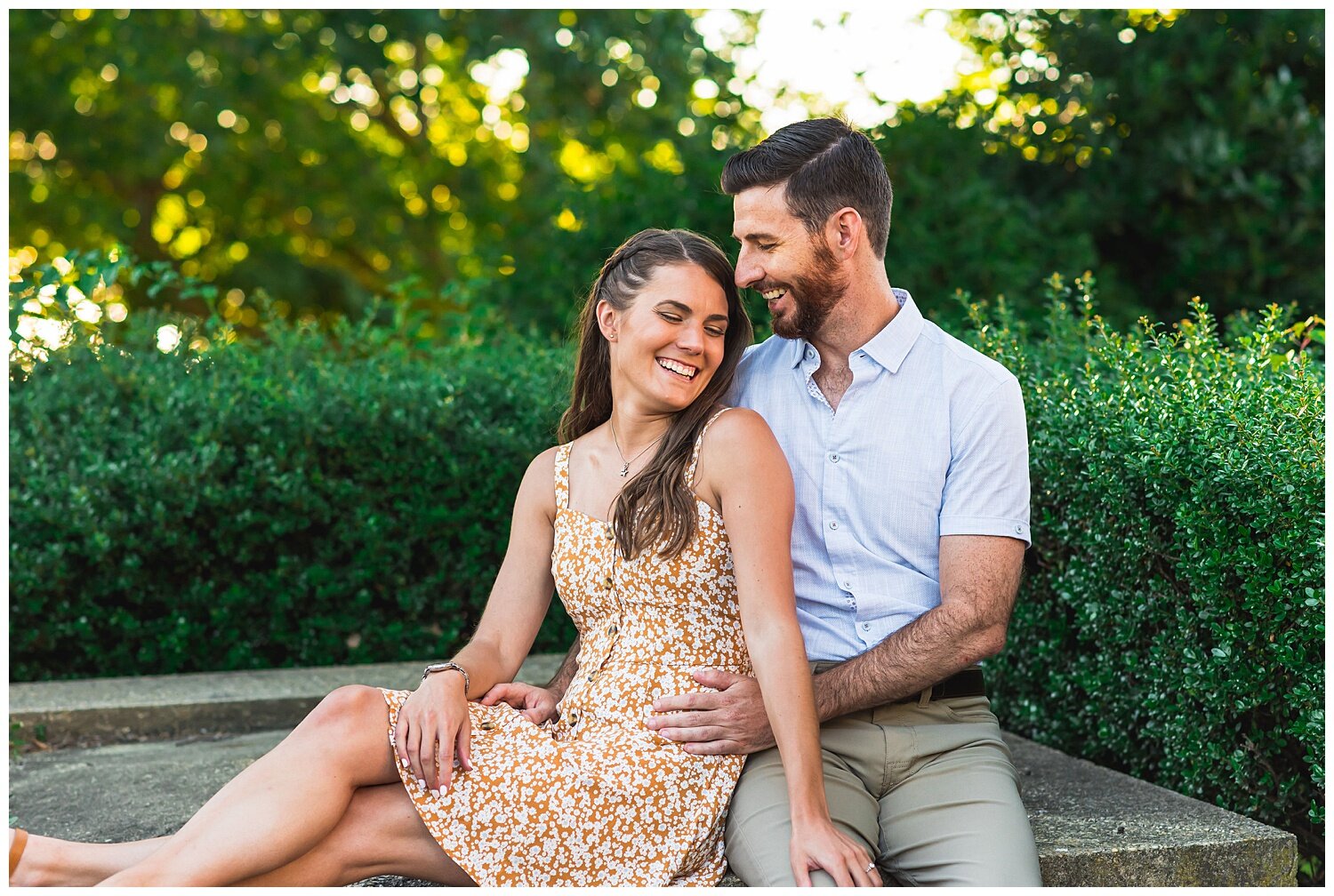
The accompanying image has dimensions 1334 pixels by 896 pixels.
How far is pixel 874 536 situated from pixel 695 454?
46 centimetres

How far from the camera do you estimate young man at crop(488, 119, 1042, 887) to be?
264 cm

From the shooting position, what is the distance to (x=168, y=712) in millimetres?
4332

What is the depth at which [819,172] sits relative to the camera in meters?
2.98

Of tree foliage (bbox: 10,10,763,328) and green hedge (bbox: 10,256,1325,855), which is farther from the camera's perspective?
tree foliage (bbox: 10,10,763,328)

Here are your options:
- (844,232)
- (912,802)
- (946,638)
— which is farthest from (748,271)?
(912,802)

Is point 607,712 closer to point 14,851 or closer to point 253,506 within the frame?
point 14,851

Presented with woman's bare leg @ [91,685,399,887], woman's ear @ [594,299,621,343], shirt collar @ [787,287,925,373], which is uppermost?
woman's ear @ [594,299,621,343]

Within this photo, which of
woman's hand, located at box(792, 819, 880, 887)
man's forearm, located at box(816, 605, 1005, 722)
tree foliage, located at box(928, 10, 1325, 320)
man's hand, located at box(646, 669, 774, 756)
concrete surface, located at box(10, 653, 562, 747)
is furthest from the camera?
tree foliage, located at box(928, 10, 1325, 320)

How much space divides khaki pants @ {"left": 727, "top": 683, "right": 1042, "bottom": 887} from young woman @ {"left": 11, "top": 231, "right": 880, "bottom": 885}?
3.2 inches

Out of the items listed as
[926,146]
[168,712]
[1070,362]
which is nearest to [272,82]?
[926,146]

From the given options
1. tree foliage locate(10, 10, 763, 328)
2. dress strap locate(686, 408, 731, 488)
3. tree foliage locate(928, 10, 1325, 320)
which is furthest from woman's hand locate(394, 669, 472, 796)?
tree foliage locate(928, 10, 1325, 320)

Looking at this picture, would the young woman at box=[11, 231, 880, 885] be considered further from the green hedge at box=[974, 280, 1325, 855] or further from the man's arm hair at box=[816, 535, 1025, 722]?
the green hedge at box=[974, 280, 1325, 855]

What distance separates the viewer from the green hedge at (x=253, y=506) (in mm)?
4812

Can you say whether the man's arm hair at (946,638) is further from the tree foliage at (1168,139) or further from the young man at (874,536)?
the tree foliage at (1168,139)
